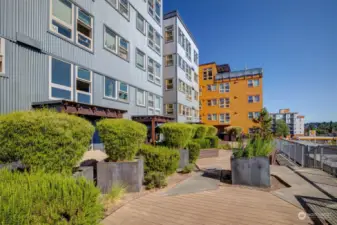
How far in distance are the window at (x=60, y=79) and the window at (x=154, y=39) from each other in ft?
35.0

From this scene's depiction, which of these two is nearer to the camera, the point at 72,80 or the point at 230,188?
the point at 230,188

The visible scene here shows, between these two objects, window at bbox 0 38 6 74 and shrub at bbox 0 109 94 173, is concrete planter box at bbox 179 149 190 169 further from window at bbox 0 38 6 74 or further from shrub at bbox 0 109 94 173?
window at bbox 0 38 6 74

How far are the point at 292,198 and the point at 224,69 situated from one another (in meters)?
40.7

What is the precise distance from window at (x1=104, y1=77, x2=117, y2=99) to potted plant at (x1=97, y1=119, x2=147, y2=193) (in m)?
7.10

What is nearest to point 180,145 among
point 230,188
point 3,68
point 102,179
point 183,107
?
point 230,188

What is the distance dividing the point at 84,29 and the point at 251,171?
11503 millimetres

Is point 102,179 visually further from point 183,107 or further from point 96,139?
point 183,107

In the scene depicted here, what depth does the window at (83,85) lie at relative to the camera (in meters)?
10.3

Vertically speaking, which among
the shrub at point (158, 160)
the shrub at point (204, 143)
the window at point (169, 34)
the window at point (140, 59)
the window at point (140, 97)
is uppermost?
the window at point (169, 34)

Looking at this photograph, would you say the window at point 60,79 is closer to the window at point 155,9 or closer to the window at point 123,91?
the window at point 123,91

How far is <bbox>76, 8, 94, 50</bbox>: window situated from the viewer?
10508mm

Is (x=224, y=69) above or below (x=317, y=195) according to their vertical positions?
above

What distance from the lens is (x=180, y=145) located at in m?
9.79

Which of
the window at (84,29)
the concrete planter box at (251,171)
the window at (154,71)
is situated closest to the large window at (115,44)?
the window at (84,29)
